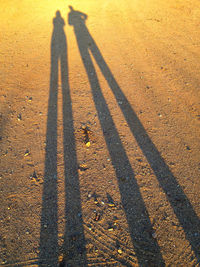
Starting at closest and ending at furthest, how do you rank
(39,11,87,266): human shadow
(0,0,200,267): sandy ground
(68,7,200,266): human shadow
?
(39,11,87,266): human shadow → (0,0,200,267): sandy ground → (68,7,200,266): human shadow

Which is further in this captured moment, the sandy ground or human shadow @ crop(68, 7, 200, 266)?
human shadow @ crop(68, 7, 200, 266)

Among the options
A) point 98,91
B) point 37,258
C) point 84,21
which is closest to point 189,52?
point 98,91

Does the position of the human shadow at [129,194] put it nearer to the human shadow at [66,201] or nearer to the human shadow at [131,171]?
the human shadow at [131,171]

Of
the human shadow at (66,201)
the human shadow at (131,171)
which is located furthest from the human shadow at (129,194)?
the human shadow at (66,201)

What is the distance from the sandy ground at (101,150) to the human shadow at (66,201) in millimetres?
16

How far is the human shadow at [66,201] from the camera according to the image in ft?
8.96

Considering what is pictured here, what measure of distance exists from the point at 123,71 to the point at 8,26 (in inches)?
241

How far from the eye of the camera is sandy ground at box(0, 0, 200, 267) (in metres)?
2.83

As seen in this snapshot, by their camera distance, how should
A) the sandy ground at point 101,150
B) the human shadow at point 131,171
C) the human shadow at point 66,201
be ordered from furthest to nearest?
the human shadow at point 131,171
the sandy ground at point 101,150
the human shadow at point 66,201

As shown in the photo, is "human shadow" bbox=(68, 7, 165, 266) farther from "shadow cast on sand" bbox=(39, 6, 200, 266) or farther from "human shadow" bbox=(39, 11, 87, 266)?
"human shadow" bbox=(39, 11, 87, 266)

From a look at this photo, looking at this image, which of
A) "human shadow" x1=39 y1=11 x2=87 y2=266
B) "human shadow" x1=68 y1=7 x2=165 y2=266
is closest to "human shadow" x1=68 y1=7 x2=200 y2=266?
"human shadow" x1=68 y1=7 x2=165 y2=266

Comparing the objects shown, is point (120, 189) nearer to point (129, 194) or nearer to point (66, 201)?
point (129, 194)

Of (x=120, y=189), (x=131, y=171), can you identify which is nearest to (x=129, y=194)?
(x=120, y=189)

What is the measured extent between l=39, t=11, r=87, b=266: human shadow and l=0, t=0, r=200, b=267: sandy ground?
0.02 meters
